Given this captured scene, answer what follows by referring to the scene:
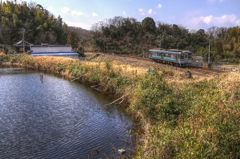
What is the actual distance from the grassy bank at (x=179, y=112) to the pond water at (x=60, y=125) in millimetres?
1544

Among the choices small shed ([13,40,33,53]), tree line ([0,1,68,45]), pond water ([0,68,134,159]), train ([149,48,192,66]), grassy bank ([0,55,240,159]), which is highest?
tree line ([0,1,68,45])

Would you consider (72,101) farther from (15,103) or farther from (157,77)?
(157,77)

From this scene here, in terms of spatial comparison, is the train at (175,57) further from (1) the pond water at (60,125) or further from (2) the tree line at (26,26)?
(2) the tree line at (26,26)

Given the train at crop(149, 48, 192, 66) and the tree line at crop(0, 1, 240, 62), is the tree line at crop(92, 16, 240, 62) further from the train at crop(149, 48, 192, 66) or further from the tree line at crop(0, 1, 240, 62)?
the train at crop(149, 48, 192, 66)

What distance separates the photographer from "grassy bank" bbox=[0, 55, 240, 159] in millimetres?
7316

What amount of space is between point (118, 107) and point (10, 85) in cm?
1448

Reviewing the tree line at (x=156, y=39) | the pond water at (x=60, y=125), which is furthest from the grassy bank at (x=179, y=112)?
the tree line at (x=156, y=39)

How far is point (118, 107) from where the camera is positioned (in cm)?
1956

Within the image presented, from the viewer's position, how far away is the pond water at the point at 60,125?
12.0 meters

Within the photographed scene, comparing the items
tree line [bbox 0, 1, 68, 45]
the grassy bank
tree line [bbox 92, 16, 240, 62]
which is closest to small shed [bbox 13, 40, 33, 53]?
tree line [bbox 0, 1, 68, 45]

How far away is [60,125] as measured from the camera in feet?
50.2

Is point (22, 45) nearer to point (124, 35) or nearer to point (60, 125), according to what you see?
point (124, 35)

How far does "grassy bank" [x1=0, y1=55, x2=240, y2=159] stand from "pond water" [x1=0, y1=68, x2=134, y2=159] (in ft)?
5.07

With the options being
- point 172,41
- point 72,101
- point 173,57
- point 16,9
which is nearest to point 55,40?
point 16,9
